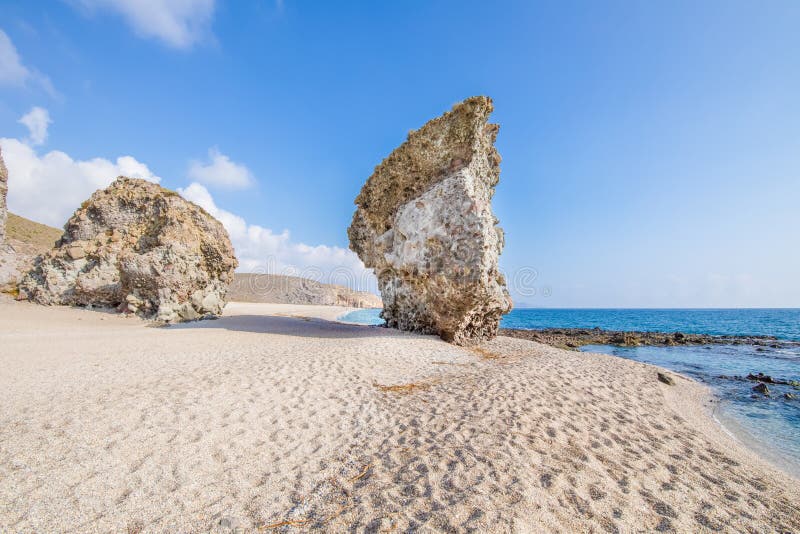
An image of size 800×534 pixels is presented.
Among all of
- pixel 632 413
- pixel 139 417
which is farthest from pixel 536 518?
pixel 139 417

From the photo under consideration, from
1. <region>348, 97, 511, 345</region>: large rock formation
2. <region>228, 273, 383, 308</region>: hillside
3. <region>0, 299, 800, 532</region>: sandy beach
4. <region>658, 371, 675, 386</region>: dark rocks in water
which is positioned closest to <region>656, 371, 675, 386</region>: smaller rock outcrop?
<region>658, 371, 675, 386</region>: dark rocks in water

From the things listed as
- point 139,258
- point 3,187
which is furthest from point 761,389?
point 3,187

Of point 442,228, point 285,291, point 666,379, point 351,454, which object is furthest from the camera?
point 285,291

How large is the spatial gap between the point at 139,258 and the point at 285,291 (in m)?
71.0

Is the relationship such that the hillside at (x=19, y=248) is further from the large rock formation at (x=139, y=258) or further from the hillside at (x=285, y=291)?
the hillside at (x=285, y=291)

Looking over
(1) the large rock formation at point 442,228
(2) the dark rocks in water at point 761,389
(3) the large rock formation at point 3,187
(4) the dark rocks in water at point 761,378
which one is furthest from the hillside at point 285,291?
(2) the dark rocks in water at point 761,389

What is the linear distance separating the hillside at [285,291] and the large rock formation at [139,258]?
58.4 metres

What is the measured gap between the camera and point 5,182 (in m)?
16.7

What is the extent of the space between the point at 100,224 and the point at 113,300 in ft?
16.1

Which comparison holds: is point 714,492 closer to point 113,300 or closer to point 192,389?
point 192,389

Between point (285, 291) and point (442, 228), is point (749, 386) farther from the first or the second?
point (285, 291)

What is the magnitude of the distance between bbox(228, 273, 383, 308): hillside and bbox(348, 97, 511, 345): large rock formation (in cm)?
6725

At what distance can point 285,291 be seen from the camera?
85.2m

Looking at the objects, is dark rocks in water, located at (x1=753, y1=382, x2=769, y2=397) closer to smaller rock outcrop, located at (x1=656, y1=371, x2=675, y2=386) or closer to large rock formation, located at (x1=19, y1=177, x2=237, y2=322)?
smaller rock outcrop, located at (x1=656, y1=371, x2=675, y2=386)
